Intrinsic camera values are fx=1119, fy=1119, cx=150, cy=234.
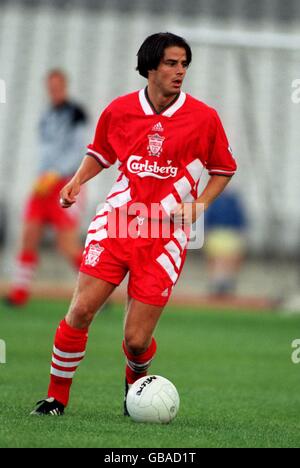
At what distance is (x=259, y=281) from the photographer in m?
18.3

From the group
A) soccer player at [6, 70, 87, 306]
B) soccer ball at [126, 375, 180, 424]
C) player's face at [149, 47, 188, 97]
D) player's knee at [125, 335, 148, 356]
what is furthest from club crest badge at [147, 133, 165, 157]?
soccer player at [6, 70, 87, 306]

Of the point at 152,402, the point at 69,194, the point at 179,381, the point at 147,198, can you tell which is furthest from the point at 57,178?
the point at 152,402

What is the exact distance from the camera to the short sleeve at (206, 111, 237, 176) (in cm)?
625

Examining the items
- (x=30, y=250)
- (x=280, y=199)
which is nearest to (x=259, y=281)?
(x=280, y=199)

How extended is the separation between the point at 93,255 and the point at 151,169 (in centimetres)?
57

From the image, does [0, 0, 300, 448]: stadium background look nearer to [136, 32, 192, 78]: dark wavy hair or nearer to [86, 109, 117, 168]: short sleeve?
[86, 109, 117, 168]: short sleeve

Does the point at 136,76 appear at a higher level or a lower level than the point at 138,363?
higher

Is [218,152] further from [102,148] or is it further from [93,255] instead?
[93,255]

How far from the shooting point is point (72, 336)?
615 cm

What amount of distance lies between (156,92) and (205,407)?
6.73 ft

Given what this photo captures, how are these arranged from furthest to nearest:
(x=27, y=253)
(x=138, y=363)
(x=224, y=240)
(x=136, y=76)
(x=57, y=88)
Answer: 1. (x=136, y=76)
2. (x=224, y=240)
3. (x=27, y=253)
4. (x=57, y=88)
5. (x=138, y=363)
